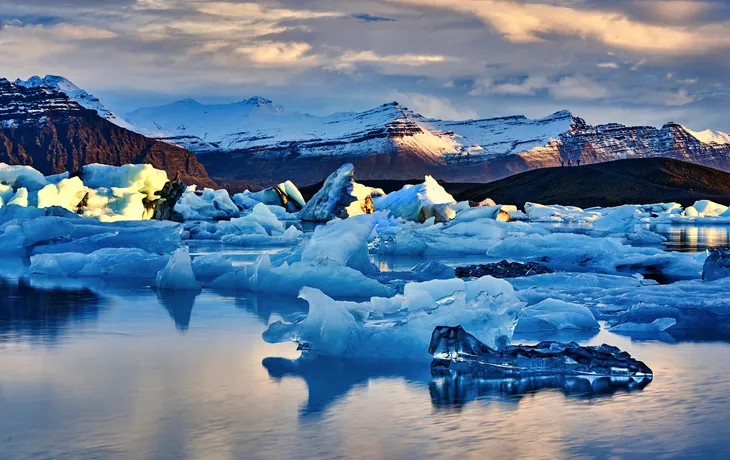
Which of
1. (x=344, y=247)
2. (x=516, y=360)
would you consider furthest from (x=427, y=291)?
(x=344, y=247)

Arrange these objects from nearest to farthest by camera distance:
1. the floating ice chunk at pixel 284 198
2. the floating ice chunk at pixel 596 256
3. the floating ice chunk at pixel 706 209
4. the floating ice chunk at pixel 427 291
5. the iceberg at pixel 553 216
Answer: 1. the floating ice chunk at pixel 427 291
2. the floating ice chunk at pixel 596 256
3. the floating ice chunk at pixel 284 198
4. the iceberg at pixel 553 216
5. the floating ice chunk at pixel 706 209

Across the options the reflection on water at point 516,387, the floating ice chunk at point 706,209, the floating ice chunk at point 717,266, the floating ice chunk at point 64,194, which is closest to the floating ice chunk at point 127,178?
the floating ice chunk at point 64,194

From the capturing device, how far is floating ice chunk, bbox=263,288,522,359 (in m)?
7.05

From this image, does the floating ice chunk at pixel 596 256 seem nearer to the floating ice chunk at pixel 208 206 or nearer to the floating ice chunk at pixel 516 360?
the floating ice chunk at pixel 516 360

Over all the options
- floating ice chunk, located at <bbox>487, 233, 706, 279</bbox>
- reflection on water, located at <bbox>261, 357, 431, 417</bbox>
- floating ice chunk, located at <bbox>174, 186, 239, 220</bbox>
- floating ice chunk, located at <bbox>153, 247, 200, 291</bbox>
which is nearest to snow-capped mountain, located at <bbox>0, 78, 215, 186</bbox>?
floating ice chunk, located at <bbox>174, 186, 239, 220</bbox>

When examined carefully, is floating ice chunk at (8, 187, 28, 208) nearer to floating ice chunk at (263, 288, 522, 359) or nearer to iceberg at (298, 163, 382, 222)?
iceberg at (298, 163, 382, 222)

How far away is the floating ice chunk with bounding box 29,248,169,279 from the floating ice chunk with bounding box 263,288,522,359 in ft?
23.8

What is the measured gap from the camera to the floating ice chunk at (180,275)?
12406 mm

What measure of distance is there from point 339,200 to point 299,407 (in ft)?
128

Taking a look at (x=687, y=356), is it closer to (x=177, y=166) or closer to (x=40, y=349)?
(x=40, y=349)

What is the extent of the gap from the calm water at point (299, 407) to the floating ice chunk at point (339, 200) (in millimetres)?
36204

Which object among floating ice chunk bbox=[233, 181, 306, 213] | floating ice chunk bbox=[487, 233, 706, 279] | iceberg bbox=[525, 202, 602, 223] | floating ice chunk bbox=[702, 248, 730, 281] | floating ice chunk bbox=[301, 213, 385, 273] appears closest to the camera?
floating ice chunk bbox=[702, 248, 730, 281]

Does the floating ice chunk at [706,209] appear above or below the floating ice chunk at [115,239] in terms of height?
above

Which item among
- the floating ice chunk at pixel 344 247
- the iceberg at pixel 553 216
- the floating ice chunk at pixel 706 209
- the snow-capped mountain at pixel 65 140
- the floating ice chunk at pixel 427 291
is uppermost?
A: the snow-capped mountain at pixel 65 140
